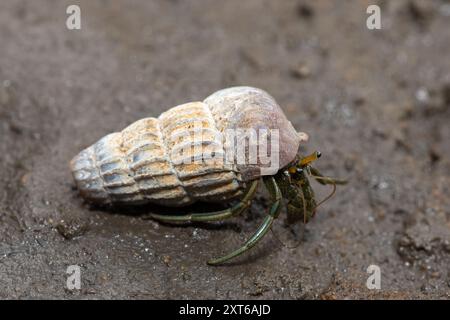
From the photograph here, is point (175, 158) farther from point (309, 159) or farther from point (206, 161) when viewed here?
point (309, 159)

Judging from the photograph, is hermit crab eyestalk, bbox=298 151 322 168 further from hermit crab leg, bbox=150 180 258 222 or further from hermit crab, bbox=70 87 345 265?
hermit crab leg, bbox=150 180 258 222

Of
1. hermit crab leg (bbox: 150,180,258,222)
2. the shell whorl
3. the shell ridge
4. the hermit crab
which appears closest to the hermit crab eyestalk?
the hermit crab

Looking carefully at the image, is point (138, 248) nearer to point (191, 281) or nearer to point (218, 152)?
point (191, 281)

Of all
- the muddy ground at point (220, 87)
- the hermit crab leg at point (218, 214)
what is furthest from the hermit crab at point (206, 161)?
the muddy ground at point (220, 87)

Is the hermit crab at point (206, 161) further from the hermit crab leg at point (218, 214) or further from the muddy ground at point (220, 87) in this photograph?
the muddy ground at point (220, 87)

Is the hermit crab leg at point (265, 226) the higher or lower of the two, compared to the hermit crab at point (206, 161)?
lower

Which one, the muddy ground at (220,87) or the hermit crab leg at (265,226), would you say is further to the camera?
the muddy ground at (220,87)

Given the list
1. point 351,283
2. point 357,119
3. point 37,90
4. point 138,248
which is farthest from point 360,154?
point 37,90
